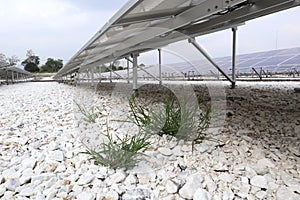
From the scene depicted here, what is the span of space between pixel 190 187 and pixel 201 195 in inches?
3.0

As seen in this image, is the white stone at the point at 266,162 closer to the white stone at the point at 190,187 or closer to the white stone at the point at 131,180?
the white stone at the point at 190,187

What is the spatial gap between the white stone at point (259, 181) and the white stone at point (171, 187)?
39 cm

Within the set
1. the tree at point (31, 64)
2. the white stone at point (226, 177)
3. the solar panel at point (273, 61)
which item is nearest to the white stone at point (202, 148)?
the white stone at point (226, 177)

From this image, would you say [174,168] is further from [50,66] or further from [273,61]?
[50,66]

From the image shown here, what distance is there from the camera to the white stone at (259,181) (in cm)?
115

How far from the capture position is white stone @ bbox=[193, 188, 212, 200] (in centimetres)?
111

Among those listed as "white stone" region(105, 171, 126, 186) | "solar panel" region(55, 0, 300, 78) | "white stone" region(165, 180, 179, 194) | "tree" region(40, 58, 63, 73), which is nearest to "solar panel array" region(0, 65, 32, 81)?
"tree" region(40, 58, 63, 73)

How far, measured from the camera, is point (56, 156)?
1.59 m

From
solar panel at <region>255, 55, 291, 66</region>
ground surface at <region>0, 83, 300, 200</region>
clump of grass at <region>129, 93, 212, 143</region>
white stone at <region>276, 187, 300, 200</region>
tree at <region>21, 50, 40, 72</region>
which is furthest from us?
tree at <region>21, 50, 40, 72</region>

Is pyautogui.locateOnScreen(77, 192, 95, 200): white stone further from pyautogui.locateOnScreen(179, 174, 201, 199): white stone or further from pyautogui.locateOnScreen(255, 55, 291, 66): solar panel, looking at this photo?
pyautogui.locateOnScreen(255, 55, 291, 66): solar panel

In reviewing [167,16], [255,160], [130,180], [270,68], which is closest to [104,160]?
[130,180]

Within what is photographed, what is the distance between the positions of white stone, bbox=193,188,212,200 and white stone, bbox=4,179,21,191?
97 cm

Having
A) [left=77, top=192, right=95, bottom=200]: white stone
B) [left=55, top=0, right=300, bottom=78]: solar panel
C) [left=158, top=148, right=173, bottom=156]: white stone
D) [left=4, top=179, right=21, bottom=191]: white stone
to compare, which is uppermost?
[left=55, top=0, right=300, bottom=78]: solar panel

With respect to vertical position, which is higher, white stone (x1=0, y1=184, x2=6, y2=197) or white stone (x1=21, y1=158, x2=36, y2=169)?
white stone (x1=21, y1=158, x2=36, y2=169)
